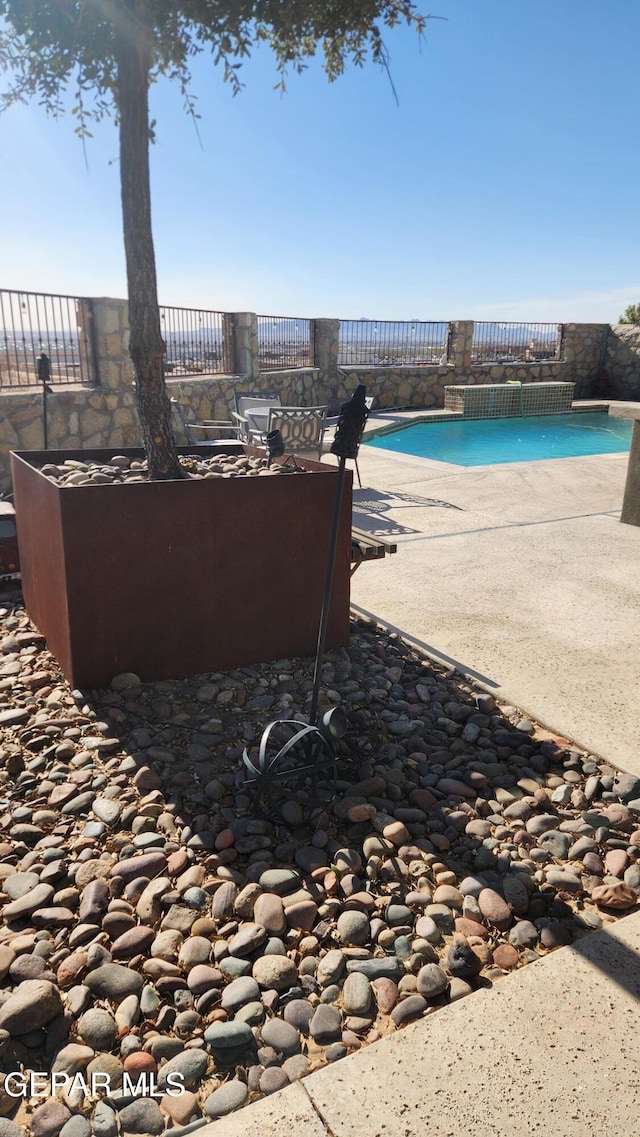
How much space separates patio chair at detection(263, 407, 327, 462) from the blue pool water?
5927 mm

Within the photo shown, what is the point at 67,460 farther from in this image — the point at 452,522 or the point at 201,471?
the point at 452,522

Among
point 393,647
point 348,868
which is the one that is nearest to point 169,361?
point 393,647

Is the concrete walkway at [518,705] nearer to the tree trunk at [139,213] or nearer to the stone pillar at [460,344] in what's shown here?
the tree trunk at [139,213]

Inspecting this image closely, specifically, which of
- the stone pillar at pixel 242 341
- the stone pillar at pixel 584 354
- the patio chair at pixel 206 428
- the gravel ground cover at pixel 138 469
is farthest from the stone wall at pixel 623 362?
the gravel ground cover at pixel 138 469

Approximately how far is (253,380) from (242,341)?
685mm

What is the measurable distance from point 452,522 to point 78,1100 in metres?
5.56

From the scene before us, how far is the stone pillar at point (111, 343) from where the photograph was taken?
28.9 feet

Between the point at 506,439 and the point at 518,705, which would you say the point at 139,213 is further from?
the point at 506,439

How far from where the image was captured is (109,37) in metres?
3.71

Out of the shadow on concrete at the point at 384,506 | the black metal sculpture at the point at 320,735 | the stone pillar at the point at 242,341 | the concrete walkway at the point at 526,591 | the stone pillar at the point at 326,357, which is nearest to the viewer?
the black metal sculpture at the point at 320,735

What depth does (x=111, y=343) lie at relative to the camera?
8.97m

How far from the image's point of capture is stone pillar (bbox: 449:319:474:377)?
63.0 feet

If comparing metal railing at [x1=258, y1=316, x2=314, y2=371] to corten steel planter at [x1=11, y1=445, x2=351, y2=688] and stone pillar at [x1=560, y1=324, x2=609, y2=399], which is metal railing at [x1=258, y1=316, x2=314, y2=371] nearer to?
stone pillar at [x1=560, y1=324, x2=609, y2=399]

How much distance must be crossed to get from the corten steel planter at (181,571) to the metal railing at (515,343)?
17.4m
